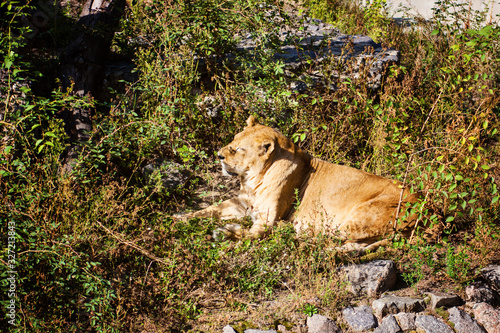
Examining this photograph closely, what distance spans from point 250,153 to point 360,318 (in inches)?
93.6

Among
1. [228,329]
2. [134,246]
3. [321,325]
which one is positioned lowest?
[228,329]

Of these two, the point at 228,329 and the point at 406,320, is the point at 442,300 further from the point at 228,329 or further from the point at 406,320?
the point at 228,329

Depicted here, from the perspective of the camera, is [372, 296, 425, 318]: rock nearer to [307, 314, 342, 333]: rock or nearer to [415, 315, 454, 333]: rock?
[415, 315, 454, 333]: rock

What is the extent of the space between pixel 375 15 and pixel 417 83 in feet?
14.0

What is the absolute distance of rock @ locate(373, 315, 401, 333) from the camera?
408 cm

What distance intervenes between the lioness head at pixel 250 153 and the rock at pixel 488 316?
111 inches

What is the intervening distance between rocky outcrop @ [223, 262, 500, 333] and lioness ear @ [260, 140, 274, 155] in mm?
2136

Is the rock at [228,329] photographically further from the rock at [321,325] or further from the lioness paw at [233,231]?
the lioness paw at [233,231]

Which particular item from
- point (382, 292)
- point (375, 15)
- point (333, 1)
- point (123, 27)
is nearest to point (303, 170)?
point (382, 292)

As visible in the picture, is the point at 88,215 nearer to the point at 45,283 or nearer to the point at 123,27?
the point at 45,283

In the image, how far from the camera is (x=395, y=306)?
14.0ft

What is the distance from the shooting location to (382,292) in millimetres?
4598

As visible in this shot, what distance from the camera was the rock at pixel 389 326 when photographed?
4.08 metres

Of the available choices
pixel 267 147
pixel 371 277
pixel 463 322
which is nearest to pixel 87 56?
pixel 267 147
